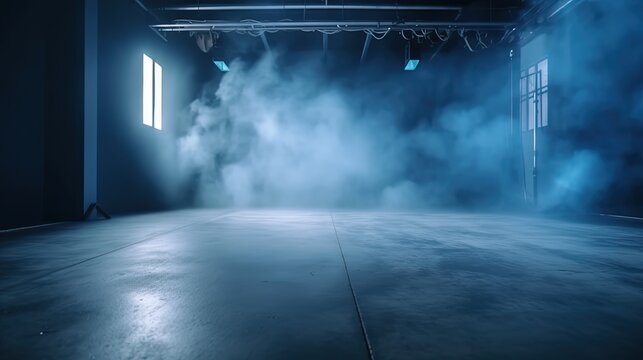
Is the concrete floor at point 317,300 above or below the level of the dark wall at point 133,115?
below

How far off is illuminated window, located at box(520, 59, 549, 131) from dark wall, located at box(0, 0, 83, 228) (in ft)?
25.5

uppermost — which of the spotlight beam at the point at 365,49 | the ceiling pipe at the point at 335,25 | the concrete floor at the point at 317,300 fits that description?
the spotlight beam at the point at 365,49

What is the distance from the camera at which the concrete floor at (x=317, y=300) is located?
1165mm

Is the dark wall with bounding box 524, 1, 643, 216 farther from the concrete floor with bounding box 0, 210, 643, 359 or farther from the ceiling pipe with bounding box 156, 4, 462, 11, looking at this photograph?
the concrete floor with bounding box 0, 210, 643, 359

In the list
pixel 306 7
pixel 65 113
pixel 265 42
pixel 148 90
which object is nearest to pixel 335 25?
pixel 306 7

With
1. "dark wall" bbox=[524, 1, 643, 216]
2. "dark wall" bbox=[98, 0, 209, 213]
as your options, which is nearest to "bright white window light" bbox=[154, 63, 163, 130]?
"dark wall" bbox=[98, 0, 209, 213]

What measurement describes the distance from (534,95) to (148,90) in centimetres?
767

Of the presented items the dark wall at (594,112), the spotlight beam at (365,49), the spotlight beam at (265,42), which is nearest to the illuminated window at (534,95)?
the dark wall at (594,112)

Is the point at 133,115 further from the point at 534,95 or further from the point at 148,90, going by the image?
the point at 534,95

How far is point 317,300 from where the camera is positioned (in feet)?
5.29

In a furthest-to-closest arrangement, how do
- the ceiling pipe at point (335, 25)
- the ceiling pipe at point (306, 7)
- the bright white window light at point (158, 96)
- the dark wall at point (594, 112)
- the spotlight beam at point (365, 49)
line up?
1. the spotlight beam at point (365, 49)
2. the bright white window light at point (158, 96)
3. the ceiling pipe at point (335, 25)
4. the ceiling pipe at point (306, 7)
5. the dark wall at point (594, 112)

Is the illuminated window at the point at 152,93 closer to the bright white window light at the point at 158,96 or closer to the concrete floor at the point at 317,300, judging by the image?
the bright white window light at the point at 158,96

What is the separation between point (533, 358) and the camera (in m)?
1.09

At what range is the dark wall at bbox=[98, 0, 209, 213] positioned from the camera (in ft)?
19.4
